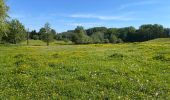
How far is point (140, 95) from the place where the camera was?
17672 millimetres

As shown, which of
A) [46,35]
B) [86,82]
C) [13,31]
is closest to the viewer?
[86,82]

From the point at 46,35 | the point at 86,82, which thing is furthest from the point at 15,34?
the point at 86,82

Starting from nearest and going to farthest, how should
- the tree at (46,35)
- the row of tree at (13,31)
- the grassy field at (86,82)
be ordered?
the grassy field at (86,82) → the row of tree at (13,31) → the tree at (46,35)

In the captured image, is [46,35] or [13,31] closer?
[13,31]

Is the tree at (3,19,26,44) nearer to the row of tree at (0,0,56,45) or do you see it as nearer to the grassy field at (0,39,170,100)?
the row of tree at (0,0,56,45)

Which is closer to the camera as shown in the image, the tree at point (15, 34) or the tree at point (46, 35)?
the tree at point (15, 34)

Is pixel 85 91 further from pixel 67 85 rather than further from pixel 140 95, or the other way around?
pixel 140 95

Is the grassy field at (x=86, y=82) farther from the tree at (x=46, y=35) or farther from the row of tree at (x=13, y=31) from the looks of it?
the tree at (x=46, y=35)

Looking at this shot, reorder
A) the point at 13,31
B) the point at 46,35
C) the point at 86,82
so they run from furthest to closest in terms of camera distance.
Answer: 1. the point at 46,35
2. the point at 13,31
3. the point at 86,82

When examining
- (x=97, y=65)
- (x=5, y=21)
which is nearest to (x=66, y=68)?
(x=97, y=65)

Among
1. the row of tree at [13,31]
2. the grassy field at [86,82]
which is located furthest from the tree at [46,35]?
the grassy field at [86,82]

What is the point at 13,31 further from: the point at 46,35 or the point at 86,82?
the point at 86,82

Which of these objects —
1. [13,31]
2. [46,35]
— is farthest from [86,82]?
[46,35]

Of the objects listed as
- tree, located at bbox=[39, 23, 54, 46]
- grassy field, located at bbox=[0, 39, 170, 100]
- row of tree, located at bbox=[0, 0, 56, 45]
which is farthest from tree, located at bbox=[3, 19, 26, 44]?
grassy field, located at bbox=[0, 39, 170, 100]
